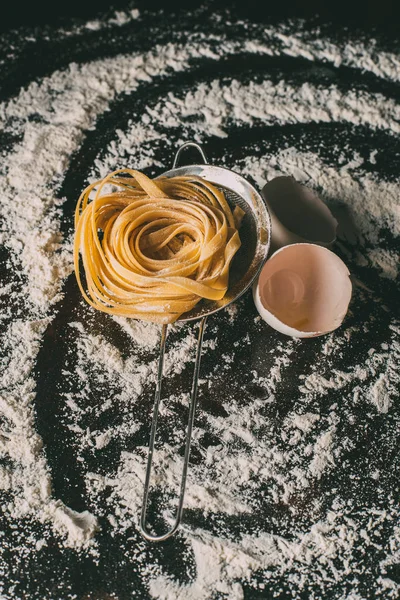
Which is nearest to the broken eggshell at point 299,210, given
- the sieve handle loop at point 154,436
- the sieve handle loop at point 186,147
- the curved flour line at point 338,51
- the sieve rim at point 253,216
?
the sieve rim at point 253,216

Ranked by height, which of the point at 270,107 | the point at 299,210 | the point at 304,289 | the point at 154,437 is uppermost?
the point at 270,107

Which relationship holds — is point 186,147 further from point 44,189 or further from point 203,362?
point 203,362

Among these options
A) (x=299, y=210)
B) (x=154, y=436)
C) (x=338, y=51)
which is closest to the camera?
(x=154, y=436)

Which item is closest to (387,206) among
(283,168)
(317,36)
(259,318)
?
(283,168)

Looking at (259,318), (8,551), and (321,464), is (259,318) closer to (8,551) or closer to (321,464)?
(321,464)

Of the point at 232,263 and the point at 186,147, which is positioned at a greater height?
the point at 186,147

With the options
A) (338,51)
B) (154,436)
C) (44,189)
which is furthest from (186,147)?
(154,436)

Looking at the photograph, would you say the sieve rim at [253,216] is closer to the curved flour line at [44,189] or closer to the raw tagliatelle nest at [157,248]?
the raw tagliatelle nest at [157,248]

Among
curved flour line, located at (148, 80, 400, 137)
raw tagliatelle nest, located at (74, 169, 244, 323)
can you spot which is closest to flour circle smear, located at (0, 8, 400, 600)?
curved flour line, located at (148, 80, 400, 137)

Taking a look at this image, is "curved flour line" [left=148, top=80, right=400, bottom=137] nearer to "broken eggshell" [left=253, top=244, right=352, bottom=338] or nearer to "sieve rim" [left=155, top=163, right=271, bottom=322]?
"sieve rim" [left=155, top=163, right=271, bottom=322]
